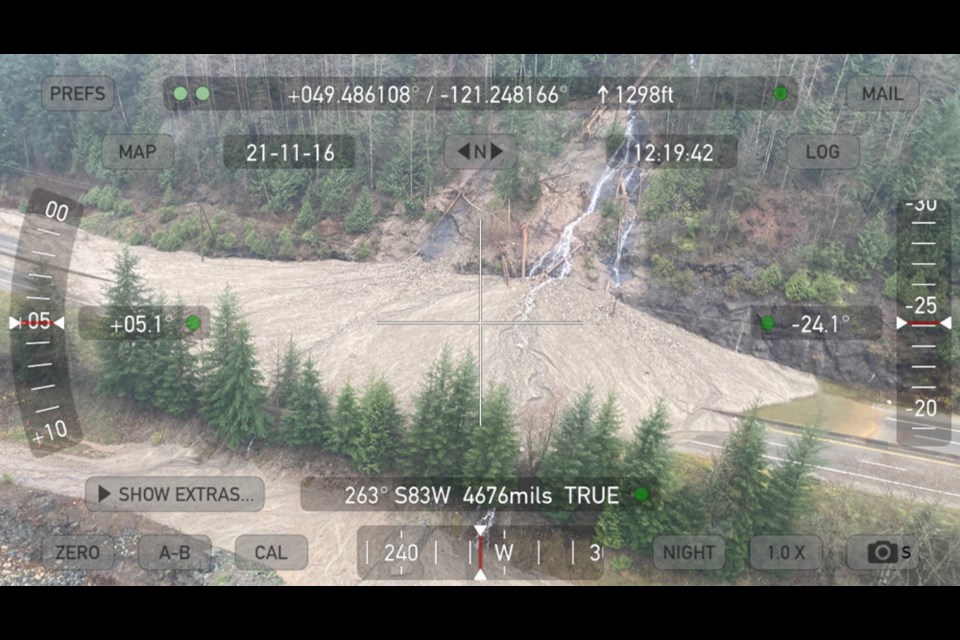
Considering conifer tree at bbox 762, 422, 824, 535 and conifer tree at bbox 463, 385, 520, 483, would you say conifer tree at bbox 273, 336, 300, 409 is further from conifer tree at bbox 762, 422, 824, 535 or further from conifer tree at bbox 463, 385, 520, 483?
conifer tree at bbox 762, 422, 824, 535

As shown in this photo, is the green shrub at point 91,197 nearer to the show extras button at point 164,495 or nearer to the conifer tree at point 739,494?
the show extras button at point 164,495

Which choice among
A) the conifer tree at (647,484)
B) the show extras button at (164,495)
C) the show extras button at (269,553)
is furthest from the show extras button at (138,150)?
the conifer tree at (647,484)

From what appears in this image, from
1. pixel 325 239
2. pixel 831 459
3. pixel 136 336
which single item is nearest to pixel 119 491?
pixel 136 336

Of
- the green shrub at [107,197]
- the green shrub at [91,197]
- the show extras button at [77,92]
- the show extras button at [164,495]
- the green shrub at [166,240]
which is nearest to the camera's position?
the show extras button at [164,495]

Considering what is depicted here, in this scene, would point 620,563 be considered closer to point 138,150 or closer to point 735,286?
point 735,286

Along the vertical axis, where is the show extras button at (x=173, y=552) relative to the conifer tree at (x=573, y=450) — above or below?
below

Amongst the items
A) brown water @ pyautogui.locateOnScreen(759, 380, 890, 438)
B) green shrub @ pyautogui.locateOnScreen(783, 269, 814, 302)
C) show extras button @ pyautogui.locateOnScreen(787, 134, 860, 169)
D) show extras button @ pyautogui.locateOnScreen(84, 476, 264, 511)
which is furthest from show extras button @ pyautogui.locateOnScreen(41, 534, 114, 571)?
green shrub @ pyautogui.locateOnScreen(783, 269, 814, 302)

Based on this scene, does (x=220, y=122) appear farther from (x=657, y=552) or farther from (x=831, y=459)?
(x=831, y=459)
